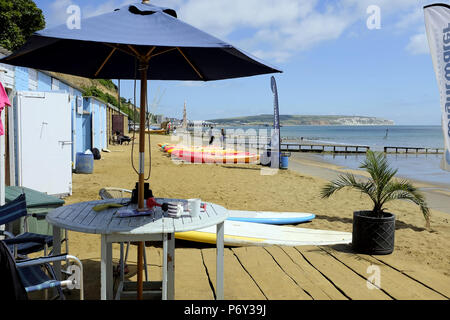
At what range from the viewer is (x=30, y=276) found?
267 centimetres

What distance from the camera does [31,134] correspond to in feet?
24.6

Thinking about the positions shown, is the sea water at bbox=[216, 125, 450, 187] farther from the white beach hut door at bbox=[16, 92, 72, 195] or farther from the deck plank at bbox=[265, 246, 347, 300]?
the white beach hut door at bbox=[16, 92, 72, 195]

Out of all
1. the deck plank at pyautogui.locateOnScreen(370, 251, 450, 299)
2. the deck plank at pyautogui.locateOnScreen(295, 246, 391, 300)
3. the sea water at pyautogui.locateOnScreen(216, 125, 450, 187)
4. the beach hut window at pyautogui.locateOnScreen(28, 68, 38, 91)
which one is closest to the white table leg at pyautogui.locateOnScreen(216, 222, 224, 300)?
the deck plank at pyautogui.locateOnScreen(295, 246, 391, 300)

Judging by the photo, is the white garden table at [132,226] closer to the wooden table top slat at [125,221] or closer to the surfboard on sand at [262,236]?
the wooden table top slat at [125,221]

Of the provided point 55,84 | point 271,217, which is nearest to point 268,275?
point 271,217

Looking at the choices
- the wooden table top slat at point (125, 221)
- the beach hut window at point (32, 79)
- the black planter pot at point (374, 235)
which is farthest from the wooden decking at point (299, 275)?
the beach hut window at point (32, 79)


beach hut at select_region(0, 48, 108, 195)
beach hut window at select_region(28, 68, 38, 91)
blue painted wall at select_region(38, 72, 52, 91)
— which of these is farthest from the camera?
blue painted wall at select_region(38, 72, 52, 91)

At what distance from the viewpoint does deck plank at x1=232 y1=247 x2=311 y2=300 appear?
11.6ft

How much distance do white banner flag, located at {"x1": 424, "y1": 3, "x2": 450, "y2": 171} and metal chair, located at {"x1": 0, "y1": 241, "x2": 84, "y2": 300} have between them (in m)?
4.45

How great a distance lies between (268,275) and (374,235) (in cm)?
164

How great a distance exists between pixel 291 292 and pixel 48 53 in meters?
3.04

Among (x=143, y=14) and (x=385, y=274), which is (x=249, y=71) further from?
(x=385, y=274)

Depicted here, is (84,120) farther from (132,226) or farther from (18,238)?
(132,226)
